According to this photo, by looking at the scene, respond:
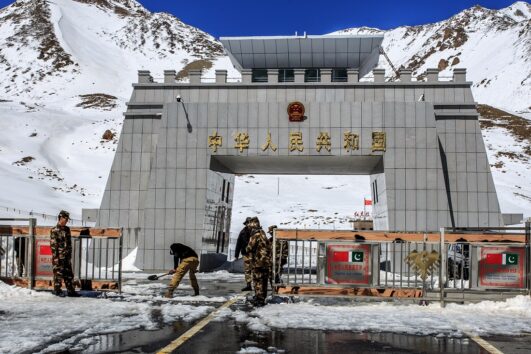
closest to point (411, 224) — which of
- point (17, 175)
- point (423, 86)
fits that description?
point (423, 86)

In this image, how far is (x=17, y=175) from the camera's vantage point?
6272 cm

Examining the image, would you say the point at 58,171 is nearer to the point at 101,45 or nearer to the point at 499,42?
the point at 101,45

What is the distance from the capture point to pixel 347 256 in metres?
12.5

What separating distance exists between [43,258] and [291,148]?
38.2 feet

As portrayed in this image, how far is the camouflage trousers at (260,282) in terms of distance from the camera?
12.1 m

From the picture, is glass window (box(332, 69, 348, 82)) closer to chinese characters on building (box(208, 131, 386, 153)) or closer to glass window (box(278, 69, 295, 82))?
glass window (box(278, 69, 295, 82))

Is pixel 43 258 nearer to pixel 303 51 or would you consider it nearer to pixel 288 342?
pixel 288 342

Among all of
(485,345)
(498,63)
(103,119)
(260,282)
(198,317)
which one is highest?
(498,63)

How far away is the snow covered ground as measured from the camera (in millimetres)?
8523

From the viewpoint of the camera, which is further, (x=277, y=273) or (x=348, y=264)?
(x=277, y=273)

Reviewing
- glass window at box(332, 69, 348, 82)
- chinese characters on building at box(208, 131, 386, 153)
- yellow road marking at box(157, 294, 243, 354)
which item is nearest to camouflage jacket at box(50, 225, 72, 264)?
yellow road marking at box(157, 294, 243, 354)

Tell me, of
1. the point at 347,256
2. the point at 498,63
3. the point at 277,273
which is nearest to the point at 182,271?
the point at 277,273

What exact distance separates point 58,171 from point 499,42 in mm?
152770

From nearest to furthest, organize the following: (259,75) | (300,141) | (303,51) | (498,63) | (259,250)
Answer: (259,250) → (300,141) → (303,51) → (259,75) → (498,63)
